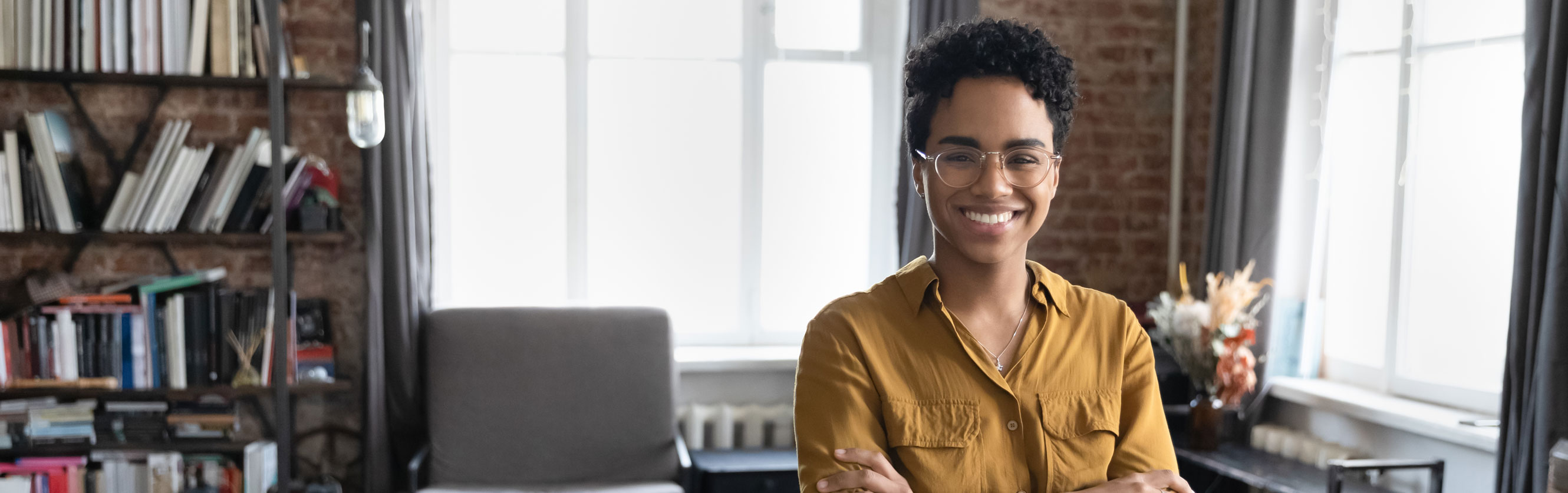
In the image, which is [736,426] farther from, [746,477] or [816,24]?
[816,24]

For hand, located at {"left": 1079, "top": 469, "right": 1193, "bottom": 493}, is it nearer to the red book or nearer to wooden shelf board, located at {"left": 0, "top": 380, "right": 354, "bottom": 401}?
wooden shelf board, located at {"left": 0, "top": 380, "right": 354, "bottom": 401}

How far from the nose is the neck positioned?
96mm

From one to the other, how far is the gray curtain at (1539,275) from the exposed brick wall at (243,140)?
3.08m

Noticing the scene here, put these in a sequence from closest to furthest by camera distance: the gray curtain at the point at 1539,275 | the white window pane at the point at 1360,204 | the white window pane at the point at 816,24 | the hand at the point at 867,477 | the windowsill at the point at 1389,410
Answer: the hand at the point at 867,477 → the gray curtain at the point at 1539,275 → the windowsill at the point at 1389,410 → the white window pane at the point at 1360,204 → the white window pane at the point at 816,24

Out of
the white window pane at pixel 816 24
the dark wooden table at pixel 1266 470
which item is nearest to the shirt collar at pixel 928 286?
the dark wooden table at pixel 1266 470

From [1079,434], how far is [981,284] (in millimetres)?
195

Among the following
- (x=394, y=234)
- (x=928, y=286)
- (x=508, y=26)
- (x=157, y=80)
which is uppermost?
(x=508, y=26)

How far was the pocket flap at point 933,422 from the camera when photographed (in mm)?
1112

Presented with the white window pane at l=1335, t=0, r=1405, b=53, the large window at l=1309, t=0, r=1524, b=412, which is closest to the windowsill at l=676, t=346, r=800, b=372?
the large window at l=1309, t=0, r=1524, b=412

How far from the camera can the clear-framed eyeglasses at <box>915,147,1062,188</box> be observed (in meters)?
1.11

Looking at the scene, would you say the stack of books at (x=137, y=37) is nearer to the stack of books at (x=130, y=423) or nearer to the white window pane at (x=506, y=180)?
the white window pane at (x=506, y=180)

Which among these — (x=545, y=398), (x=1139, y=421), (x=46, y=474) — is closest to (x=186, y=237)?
(x=46, y=474)

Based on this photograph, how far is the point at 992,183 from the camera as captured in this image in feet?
3.58

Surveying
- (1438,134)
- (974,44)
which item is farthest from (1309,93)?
(974,44)
